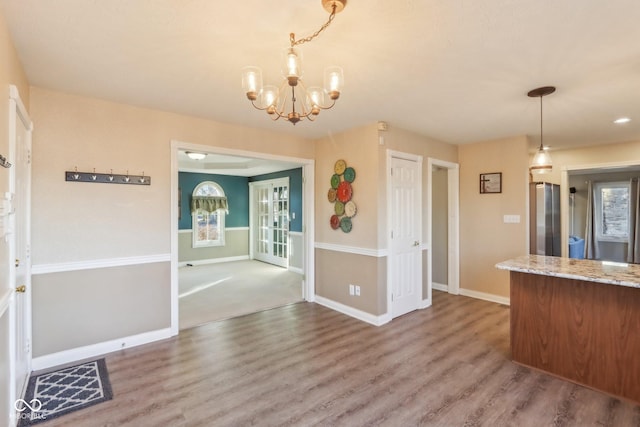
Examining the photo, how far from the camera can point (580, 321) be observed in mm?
2463

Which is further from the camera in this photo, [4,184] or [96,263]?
[96,263]

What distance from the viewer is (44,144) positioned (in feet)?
8.88

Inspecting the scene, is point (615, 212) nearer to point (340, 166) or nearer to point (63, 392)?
point (340, 166)

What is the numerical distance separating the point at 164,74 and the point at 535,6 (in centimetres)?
250

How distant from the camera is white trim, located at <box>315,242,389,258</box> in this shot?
3.76 meters

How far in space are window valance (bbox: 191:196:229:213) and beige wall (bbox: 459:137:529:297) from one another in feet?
18.9

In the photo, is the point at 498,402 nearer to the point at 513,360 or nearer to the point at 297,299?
the point at 513,360

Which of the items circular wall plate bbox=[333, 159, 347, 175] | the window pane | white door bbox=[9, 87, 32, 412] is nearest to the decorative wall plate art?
circular wall plate bbox=[333, 159, 347, 175]

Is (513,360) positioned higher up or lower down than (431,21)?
lower down

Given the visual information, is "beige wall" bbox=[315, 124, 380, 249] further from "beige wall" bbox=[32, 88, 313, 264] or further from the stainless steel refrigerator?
the stainless steel refrigerator

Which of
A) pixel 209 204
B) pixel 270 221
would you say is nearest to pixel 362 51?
pixel 270 221

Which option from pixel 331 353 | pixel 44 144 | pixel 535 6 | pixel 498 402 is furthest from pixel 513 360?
pixel 44 144

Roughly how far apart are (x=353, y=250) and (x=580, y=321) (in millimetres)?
2299

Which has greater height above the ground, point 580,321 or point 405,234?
point 405,234
